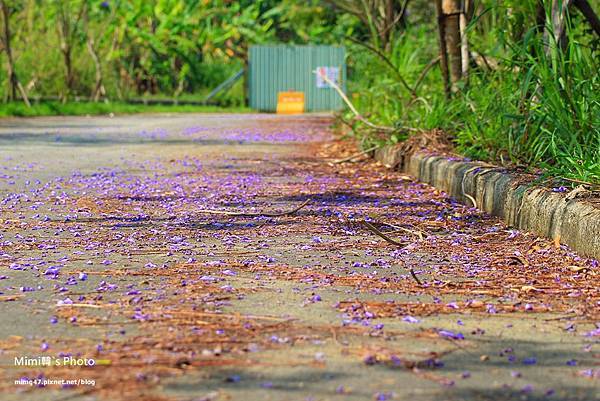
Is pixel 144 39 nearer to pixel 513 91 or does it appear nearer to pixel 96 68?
pixel 96 68

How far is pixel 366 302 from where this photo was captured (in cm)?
369

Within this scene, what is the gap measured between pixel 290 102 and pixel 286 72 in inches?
41.6

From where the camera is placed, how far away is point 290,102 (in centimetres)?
3117

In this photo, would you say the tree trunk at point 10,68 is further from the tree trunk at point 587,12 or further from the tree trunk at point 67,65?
the tree trunk at point 587,12

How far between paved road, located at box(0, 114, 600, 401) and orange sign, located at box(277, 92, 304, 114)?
23.6 m

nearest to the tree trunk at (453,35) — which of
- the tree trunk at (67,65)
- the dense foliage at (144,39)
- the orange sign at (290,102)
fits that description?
the dense foliage at (144,39)

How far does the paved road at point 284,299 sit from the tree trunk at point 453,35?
9.22ft

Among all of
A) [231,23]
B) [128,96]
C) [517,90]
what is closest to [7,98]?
[128,96]

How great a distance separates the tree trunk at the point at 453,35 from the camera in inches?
387

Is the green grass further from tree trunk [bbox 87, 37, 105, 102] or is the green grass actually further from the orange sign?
the orange sign

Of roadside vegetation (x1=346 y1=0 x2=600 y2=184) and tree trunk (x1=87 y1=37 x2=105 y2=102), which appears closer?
roadside vegetation (x1=346 y1=0 x2=600 y2=184)

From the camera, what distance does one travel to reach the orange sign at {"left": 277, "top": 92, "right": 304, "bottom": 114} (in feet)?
102

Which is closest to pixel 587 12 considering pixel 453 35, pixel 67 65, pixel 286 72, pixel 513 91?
pixel 513 91

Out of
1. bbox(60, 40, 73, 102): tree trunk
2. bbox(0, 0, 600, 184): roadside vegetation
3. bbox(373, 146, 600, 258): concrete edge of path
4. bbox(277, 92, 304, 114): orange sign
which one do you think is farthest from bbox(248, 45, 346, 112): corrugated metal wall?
bbox(373, 146, 600, 258): concrete edge of path
